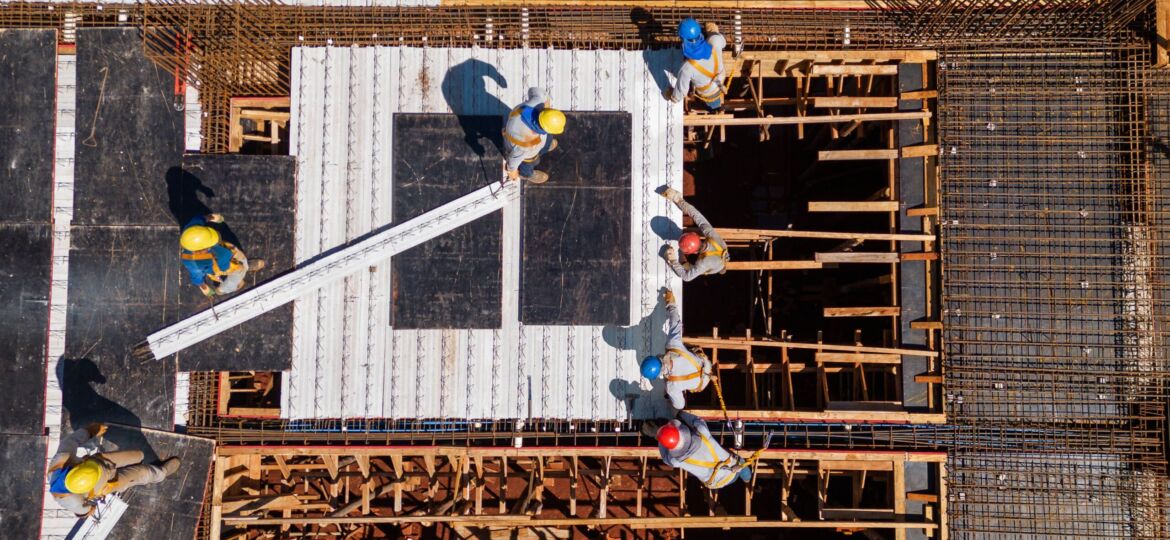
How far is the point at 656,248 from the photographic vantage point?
13.3m

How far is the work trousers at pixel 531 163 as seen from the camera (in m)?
12.7

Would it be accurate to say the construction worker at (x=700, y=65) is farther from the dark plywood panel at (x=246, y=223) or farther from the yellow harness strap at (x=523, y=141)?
the dark plywood panel at (x=246, y=223)

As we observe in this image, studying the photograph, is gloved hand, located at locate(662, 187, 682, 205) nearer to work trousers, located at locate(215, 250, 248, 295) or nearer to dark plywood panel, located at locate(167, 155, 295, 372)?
dark plywood panel, located at locate(167, 155, 295, 372)

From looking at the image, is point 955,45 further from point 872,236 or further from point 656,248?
point 656,248

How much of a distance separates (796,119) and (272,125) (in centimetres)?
1262

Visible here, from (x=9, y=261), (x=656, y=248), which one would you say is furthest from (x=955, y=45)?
(x=9, y=261)

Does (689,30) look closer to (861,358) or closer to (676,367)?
(676,367)

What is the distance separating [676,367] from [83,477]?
11.4m

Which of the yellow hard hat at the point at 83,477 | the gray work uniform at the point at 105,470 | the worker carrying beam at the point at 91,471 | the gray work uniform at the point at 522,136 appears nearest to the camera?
the yellow hard hat at the point at 83,477

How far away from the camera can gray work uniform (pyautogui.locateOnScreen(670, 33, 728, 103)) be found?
12203 mm

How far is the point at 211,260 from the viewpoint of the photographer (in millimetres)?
11734

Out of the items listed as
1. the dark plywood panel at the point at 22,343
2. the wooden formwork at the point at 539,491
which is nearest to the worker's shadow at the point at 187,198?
the dark plywood panel at the point at 22,343

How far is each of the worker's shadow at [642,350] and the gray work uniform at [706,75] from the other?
477cm

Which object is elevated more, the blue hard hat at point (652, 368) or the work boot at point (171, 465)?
the blue hard hat at point (652, 368)
